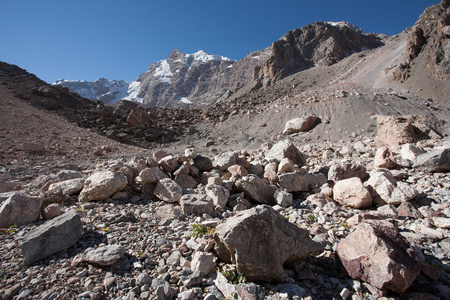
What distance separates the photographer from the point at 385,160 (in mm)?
5645

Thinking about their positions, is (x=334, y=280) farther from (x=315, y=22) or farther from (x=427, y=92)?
(x=315, y=22)

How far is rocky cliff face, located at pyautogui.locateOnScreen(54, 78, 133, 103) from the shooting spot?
159 metres

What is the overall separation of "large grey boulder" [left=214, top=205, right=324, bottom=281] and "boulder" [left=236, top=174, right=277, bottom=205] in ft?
6.79

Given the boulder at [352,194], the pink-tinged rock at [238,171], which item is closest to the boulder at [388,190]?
the boulder at [352,194]

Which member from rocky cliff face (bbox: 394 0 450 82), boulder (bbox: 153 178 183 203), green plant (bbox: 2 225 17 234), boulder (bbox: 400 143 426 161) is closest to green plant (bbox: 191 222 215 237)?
boulder (bbox: 153 178 183 203)

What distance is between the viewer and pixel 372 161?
253 inches

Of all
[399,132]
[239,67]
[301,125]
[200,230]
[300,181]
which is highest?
[239,67]

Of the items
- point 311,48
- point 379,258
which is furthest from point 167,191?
Result: point 311,48

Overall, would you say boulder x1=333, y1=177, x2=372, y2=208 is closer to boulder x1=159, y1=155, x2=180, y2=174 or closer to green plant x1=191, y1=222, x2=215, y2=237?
green plant x1=191, y1=222, x2=215, y2=237

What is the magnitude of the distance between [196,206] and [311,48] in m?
76.0

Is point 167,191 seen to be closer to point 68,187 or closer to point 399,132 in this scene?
point 68,187

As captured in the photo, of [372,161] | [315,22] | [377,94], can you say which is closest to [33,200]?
[372,161]

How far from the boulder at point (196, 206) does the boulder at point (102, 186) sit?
1.56m

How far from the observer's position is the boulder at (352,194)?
4.30 meters
